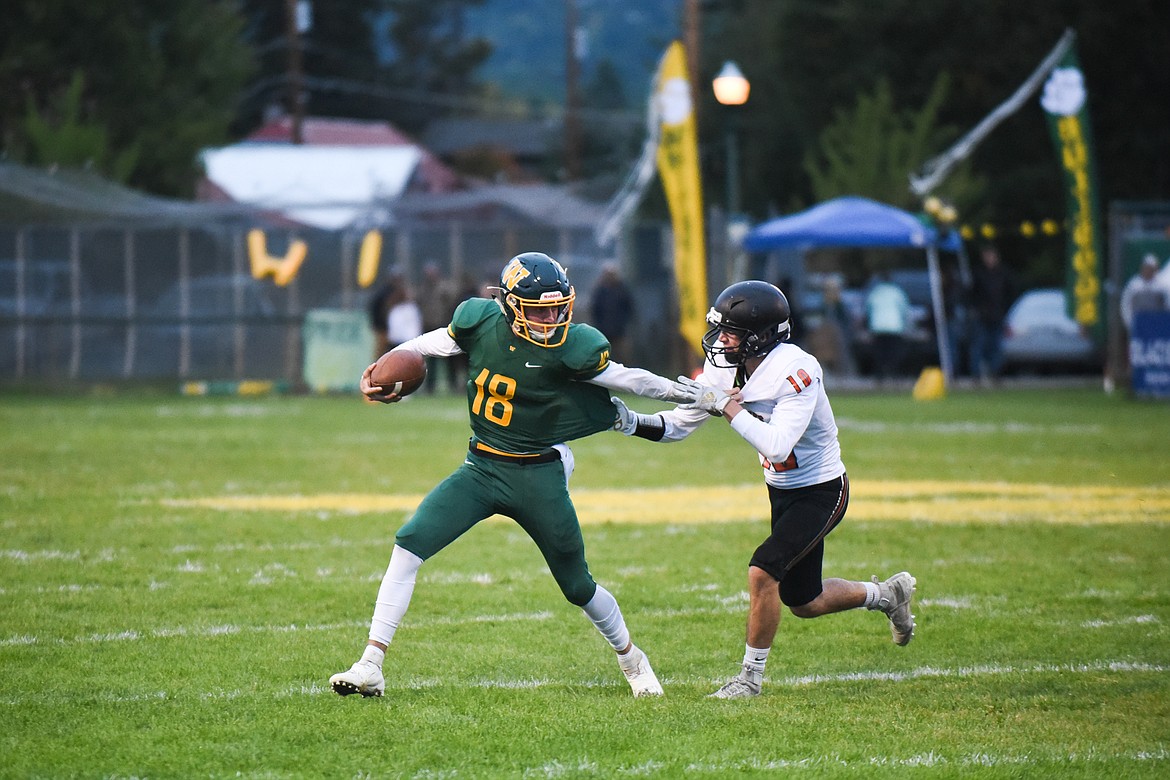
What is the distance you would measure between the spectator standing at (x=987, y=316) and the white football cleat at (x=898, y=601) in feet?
59.3

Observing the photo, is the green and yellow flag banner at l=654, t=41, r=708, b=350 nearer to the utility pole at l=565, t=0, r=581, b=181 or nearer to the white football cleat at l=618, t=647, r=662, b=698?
the white football cleat at l=618, t=647, r=662, b=698

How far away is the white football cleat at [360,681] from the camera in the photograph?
579cm

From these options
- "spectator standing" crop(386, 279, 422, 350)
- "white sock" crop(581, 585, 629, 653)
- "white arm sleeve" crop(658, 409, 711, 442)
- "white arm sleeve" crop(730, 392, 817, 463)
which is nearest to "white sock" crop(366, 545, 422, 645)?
"white sock" crop(581, 585, 629, 653)

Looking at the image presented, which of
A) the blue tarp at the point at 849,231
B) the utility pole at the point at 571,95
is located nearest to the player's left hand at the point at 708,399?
the blue tarp at the point at 849,231

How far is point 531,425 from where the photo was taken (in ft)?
20.1

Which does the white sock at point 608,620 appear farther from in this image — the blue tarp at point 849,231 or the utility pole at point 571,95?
the utility pole at point 571,95

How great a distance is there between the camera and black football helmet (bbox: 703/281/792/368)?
6.14 metres

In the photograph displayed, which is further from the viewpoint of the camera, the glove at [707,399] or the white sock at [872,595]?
the white sock at [872,595]

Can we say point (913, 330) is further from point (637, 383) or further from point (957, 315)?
point (637, 383)

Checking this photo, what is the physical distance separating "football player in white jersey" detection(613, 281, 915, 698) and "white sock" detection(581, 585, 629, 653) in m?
0.41

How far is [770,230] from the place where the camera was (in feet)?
76.7

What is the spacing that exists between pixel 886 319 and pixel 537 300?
17.6 metres

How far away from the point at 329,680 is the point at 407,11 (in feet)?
260

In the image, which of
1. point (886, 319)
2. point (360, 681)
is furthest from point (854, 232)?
point (360, 681)
